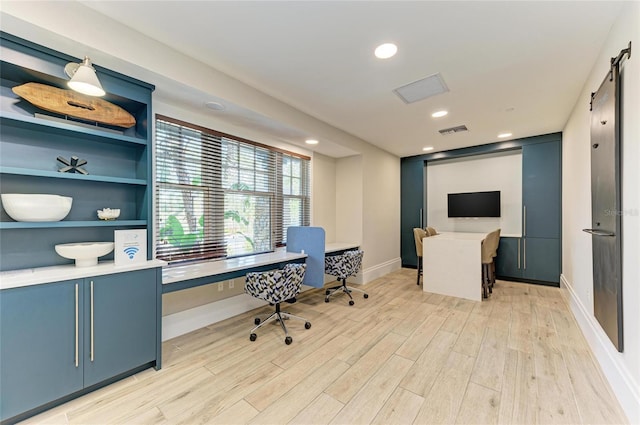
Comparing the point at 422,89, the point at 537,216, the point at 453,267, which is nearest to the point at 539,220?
the point at 537,216

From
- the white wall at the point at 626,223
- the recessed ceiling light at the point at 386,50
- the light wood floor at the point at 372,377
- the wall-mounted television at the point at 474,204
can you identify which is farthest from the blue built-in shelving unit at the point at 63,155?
the wall-mounted television at the point at 474,204

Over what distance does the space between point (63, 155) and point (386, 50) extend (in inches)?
104

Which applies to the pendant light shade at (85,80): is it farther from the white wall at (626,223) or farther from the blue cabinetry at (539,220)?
the blue cabinetry at (539,220)

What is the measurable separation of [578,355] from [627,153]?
1.77 metres

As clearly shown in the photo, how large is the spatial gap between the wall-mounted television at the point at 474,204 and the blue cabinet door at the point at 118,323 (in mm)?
5364

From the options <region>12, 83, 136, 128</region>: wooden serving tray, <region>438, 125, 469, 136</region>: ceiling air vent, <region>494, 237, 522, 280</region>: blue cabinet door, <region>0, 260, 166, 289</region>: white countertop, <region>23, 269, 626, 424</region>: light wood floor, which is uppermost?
<region>438, 125, 469, 136</region>: ceiling air vent

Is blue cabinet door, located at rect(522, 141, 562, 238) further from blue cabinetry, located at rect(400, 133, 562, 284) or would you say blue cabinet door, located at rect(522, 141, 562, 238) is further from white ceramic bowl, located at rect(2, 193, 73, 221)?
white ceramic bowl, located at rect(2, 193, 73, 221)

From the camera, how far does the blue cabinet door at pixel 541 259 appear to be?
434 centimetres

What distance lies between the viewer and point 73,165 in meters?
1.93

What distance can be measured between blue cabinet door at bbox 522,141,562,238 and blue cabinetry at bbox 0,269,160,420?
5639 mm

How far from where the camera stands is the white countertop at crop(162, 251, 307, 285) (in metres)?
2.33

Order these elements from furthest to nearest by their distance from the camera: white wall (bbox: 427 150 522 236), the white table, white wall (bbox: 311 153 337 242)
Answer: white wall (bbox: 427 150 522 236)
white wall (bbox: 311 153 337 242)
the white table

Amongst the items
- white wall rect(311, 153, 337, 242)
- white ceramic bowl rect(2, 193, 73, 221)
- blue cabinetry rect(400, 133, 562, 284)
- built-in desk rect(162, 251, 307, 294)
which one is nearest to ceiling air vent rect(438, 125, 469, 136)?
blue cabinetry rect(400, 133, 562, 284)

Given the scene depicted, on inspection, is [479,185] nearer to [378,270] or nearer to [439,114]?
[439,114]
